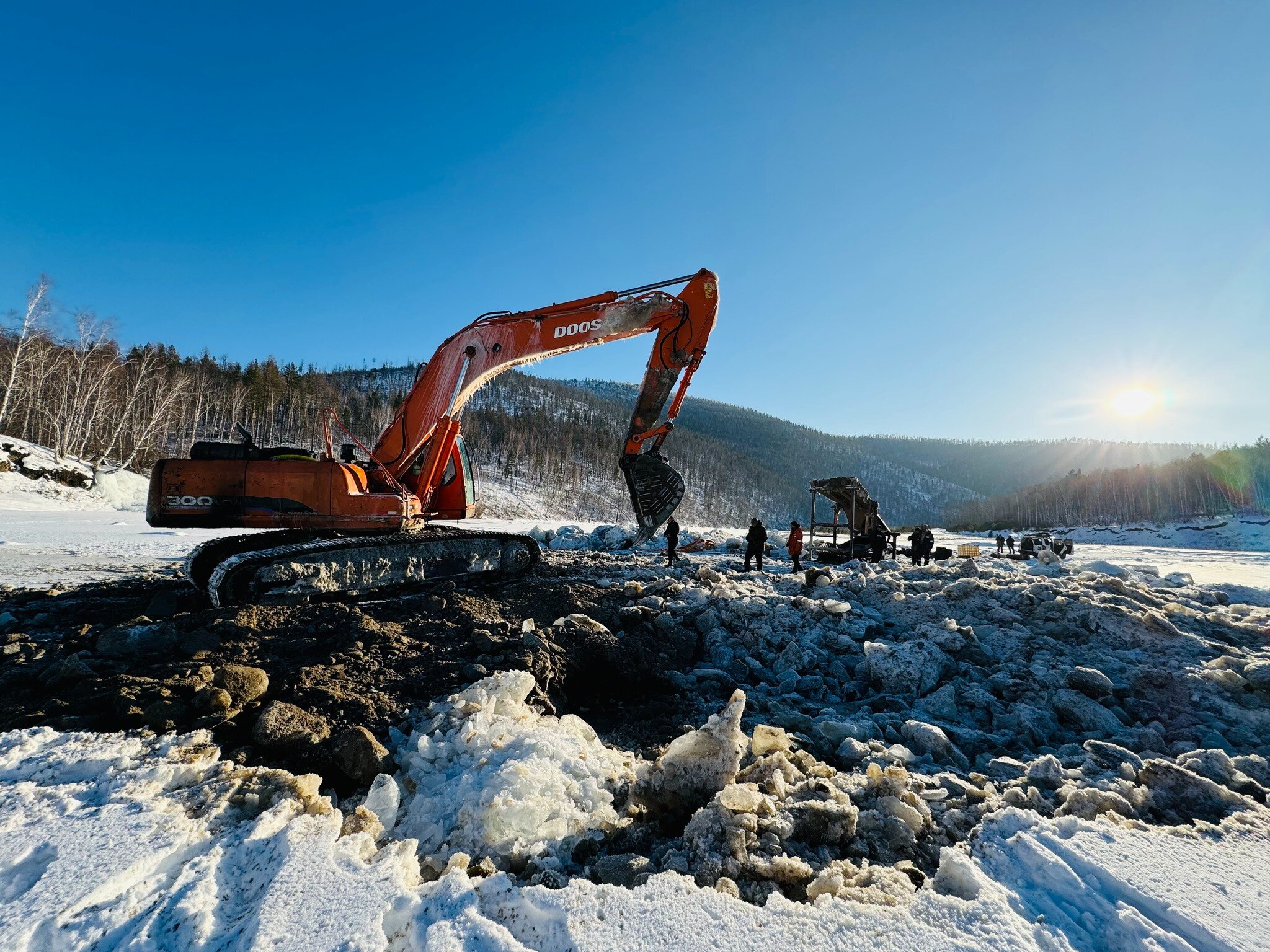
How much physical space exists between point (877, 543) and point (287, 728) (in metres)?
15.2

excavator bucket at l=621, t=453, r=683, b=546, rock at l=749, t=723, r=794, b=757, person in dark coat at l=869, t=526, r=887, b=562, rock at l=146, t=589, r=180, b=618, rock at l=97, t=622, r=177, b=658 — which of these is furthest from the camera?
person in dark coat at l=869, t=526, r=887, b=562

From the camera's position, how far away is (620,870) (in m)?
2.23

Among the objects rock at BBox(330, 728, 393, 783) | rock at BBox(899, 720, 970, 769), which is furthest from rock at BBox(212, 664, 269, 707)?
rock at BBox(899, 720, 970, 769)

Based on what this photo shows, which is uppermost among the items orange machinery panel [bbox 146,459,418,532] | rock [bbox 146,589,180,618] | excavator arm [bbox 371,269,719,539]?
excavator arm [bbox 371,269,719,539]

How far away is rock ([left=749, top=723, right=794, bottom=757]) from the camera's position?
10.5 feet

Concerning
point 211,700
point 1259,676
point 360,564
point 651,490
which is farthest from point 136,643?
point 1259,676

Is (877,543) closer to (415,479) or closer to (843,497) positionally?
(843,497)

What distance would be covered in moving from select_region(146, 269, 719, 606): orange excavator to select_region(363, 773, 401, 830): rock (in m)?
4.02

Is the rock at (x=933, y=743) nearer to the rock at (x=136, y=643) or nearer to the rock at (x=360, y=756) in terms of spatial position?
the rock at (x=360, y=756)

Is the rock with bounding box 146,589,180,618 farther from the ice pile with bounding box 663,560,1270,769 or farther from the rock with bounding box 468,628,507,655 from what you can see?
the ice pile with bounding box 663,560,1270,769

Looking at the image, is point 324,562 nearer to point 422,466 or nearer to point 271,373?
point 422,466

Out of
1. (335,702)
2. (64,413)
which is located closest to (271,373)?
(64,413)

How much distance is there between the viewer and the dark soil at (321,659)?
3.06m

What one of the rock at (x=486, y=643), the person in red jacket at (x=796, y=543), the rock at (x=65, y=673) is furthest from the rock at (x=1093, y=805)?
the person in red jacket at (x=796, y=543)
